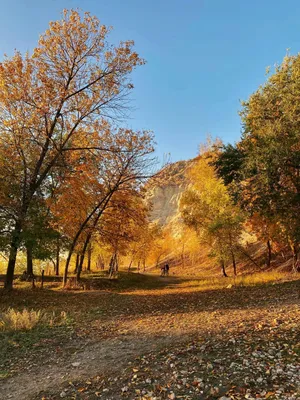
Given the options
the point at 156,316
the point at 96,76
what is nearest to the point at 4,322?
the point at 156,316

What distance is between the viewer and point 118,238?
2242 centimetres

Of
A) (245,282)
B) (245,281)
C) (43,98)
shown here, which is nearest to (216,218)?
(245,281)

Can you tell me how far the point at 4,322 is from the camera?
29.7 ft

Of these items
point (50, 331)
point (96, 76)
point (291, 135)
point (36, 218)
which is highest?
point (96, 76)

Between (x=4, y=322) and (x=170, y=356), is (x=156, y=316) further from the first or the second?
(x=4, y=322)

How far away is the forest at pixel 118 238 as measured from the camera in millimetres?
5059

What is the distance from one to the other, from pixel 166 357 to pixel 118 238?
16962 millimetres

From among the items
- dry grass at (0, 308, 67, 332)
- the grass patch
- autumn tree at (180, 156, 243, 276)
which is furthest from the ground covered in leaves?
autumn tree at (180, 156, 243, 276)

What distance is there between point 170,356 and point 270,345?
2.00m

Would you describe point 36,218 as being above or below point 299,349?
above

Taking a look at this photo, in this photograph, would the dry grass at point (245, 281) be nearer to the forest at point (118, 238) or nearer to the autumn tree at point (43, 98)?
the forest at point (118, 238)

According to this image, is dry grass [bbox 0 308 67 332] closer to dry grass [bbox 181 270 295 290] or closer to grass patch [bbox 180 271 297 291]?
grass patch [bbox 180 271 297 291]

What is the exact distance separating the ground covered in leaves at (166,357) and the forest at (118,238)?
0.10ft

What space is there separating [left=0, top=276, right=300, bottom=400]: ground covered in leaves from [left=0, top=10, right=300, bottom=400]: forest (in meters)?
0.03
